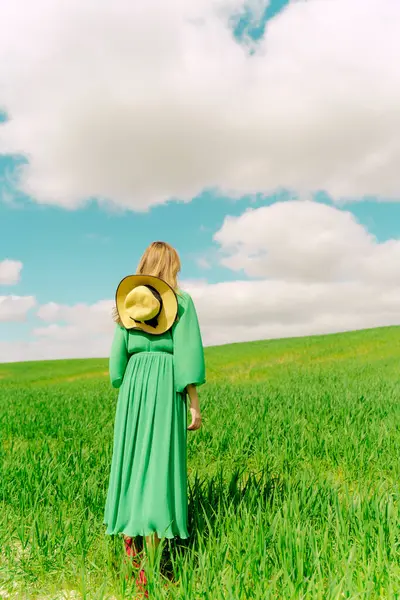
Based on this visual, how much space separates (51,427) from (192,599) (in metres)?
6.42

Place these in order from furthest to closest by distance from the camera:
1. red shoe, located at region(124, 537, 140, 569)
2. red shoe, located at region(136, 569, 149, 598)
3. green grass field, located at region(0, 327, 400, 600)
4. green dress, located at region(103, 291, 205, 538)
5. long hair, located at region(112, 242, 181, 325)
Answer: long hair, located at region(112, 242, 181, 325) < red shoe, located at region(124, 537, 140, 569) < green dress, located at region(103, 291, 205, 538) < red shoe, located at region(136, 569, 149, 598) < green grass field, located at region(0, 327, 400, 600)

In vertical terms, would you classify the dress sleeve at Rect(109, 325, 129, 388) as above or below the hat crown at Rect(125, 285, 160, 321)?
below

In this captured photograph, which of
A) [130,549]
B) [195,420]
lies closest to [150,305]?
[195,420]

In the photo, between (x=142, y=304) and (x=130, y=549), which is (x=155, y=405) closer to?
(x=142, y=304)

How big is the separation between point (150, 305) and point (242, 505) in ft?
6.68

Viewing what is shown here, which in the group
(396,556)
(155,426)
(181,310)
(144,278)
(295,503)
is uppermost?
(144,278)

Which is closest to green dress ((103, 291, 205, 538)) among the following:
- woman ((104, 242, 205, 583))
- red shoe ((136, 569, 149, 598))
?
woman ((104, 242, 205, 583))

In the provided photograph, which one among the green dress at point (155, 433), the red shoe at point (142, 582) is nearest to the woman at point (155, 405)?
the green dress at point (155, 433)

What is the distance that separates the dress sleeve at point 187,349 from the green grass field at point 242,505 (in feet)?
3.29

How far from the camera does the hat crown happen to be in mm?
3620

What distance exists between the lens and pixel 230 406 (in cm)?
960

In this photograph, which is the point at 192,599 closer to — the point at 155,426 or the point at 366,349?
the point at 155,426

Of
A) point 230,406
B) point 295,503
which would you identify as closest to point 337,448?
point 295,503

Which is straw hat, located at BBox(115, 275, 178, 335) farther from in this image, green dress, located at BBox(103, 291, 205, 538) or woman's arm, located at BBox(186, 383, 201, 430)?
woman's arm, located at BBox(186, 383, 201, 430)
